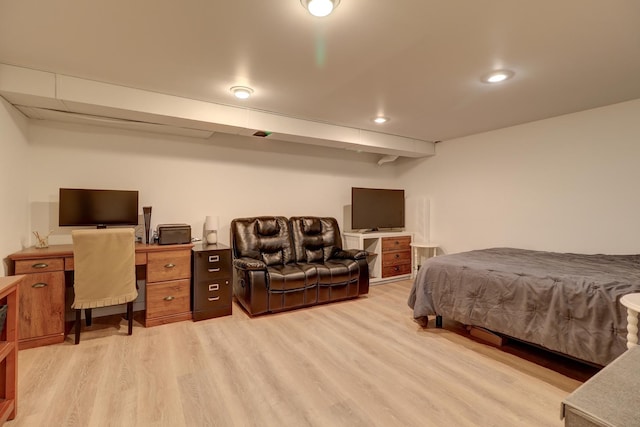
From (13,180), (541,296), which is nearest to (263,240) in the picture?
(13,180)

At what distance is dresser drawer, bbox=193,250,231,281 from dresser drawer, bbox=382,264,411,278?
8.47 ft

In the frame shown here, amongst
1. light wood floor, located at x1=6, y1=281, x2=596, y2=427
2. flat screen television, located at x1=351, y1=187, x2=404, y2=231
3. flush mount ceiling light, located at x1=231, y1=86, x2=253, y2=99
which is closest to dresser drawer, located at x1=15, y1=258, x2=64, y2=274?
light wood floor, located at x1=6, y1=281, x2=596, y2=427

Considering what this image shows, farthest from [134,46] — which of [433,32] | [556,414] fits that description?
[556,414]

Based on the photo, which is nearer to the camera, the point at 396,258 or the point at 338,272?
the point at 338,272

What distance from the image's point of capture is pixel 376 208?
507 cm

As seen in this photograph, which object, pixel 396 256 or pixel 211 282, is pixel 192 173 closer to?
pixel 211 282

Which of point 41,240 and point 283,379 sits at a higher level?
point 41,240

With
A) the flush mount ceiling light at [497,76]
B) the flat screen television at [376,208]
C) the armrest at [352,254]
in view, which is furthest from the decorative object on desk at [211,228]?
the flush mount ceiling light at [497,76]

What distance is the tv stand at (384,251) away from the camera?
4766 millimetres

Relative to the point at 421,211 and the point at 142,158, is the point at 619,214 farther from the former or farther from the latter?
the point at 142,158

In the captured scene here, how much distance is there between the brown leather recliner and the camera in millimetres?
3340

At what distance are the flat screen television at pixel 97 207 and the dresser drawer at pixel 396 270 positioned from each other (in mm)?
3613

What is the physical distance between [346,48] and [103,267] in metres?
2.78

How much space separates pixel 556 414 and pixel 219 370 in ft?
7.29
